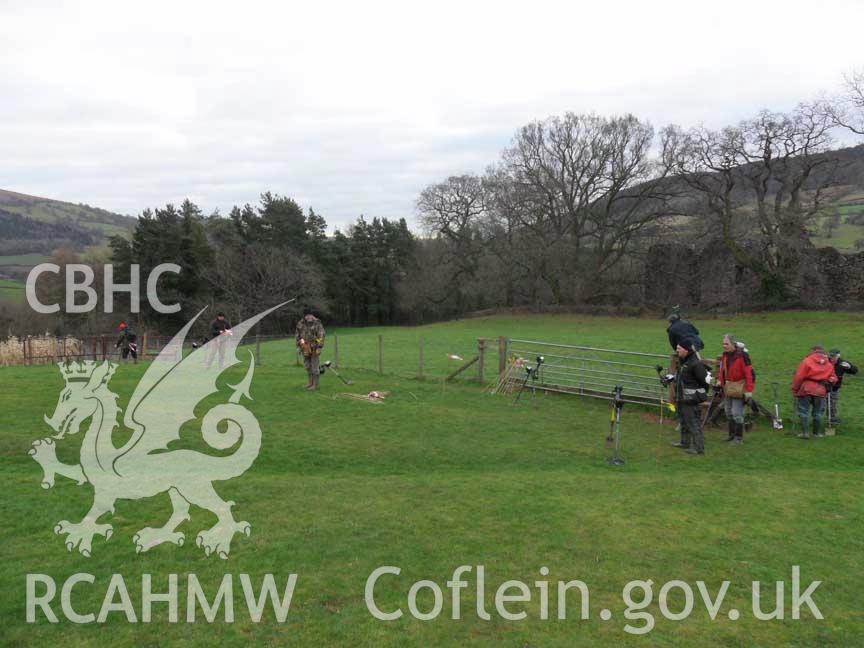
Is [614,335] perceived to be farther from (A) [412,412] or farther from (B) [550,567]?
(B) [550,567]

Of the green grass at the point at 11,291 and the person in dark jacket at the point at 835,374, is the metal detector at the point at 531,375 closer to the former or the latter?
the person in dark jacket at the point at 835,374

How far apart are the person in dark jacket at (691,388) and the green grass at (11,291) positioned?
6332 cm

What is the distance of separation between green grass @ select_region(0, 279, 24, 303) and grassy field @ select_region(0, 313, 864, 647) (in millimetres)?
53194

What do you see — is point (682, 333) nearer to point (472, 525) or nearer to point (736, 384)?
point (736, 384)

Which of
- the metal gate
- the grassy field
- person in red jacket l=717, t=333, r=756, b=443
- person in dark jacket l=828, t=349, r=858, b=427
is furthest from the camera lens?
the metal gate

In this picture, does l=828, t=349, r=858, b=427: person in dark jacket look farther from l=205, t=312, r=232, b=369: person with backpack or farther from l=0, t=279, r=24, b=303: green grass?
l=0, t=279, r=24, b=303: green grass

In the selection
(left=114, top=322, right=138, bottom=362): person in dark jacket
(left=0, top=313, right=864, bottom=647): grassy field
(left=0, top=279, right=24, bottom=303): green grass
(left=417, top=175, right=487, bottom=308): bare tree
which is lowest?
(left=0, top=313, right=864, bottom=647): grassy field

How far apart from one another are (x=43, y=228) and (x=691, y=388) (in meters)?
139

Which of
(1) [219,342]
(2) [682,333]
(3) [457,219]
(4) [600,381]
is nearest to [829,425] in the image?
(2) [682,333]

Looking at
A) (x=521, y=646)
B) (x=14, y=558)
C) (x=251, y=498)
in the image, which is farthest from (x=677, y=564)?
(x=14, y=558)

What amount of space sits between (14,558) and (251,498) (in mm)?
2688

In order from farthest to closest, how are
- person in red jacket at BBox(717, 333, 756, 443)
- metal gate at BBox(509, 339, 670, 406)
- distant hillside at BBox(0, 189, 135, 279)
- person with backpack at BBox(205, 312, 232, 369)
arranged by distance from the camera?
distant hillside at BBox(0, 189, 135, 279), person with backpack at BBox(205, 312, 232, 369), metal gate at BBox(509, 339, 670, 406), person in red jacket at BBox(717, 333, 756, 443)

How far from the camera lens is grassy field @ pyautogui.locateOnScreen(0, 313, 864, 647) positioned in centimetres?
483

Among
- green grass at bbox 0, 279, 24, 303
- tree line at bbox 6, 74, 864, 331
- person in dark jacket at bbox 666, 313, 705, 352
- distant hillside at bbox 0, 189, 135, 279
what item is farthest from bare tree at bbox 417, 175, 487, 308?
person in dark jacket at bbox 666, 313, 705, 352
